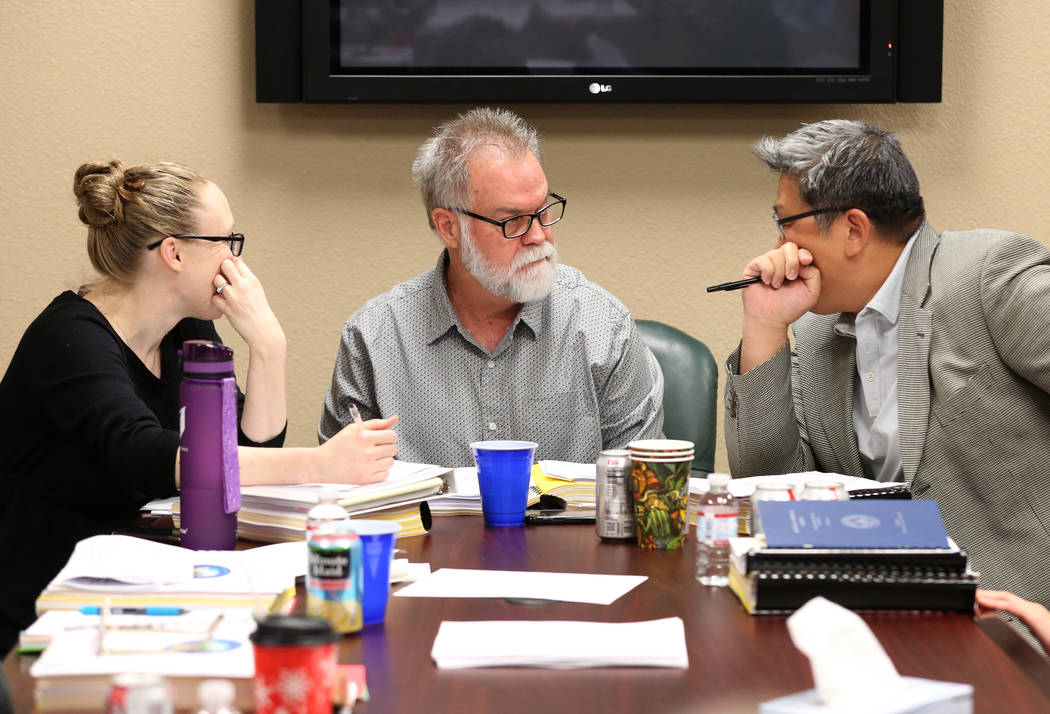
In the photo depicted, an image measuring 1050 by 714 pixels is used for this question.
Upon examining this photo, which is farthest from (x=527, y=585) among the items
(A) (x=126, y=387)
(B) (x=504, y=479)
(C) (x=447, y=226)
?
(C) (x=447, y=226)

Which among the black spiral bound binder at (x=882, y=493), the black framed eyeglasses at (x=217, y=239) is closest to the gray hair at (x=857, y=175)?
the black spiral bound binder at (x=882, y=493)

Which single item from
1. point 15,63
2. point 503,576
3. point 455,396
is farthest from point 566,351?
point 15,63

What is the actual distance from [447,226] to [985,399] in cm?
115

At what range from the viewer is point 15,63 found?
3000mm

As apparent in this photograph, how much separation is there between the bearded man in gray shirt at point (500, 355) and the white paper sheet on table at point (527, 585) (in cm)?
93

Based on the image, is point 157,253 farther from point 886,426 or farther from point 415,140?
point 886,426

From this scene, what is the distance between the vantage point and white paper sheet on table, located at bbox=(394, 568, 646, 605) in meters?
1.33

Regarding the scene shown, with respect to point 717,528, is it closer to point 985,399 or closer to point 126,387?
point 985,399

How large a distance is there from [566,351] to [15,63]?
Answer: 1697mm

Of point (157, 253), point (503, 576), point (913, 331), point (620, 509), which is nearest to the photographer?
point (503, 576)

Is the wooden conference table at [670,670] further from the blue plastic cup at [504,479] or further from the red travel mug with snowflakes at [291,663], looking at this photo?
the blue plastic cup at [504,479]

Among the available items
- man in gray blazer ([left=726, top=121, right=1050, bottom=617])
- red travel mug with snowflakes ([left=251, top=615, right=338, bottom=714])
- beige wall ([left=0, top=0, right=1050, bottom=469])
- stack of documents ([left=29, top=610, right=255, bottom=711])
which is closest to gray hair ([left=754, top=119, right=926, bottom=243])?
man in gray blazer ([left=726, top=121, right=1050, bottom=617])

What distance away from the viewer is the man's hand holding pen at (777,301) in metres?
2.21

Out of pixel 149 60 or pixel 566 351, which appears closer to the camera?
pixel 566 351
